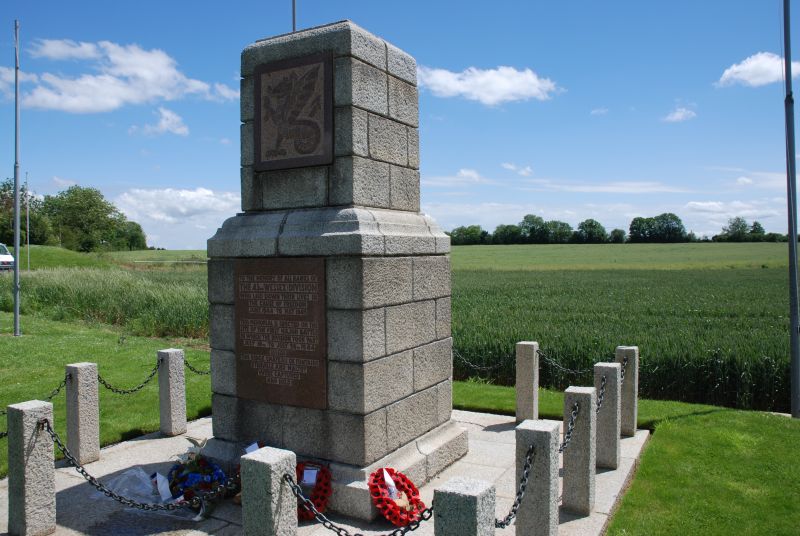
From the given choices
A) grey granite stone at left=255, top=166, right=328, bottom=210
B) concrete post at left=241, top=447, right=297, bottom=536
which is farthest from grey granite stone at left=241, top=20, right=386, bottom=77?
concrete post at left=241, top=447, right=297, bottom=536

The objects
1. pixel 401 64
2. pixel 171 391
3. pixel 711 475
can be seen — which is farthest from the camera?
pixel 171 391

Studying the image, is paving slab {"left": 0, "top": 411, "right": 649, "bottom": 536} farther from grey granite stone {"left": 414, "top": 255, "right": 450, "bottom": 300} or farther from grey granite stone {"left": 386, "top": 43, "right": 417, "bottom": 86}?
grey granite stone {"left": 386, "top": 43, "right": 417, "bottom": 86}

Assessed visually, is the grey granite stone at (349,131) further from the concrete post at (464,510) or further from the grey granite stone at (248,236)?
the concrete post at (464,510)

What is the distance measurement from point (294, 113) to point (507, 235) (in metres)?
80.0

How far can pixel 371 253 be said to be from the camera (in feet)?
17.5

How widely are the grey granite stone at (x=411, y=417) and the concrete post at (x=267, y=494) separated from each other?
194cm

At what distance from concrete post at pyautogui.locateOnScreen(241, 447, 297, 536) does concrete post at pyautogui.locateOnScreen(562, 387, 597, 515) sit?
263cm

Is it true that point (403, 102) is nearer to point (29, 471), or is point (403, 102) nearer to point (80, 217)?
point (29, 471)

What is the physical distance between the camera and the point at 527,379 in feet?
26.5

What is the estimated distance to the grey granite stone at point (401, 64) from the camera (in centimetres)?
611

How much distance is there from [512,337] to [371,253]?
8040mm

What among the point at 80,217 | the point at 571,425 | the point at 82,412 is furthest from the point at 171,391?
the point at 80,217

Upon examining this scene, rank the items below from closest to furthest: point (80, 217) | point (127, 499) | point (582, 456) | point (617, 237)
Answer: point (127, 499), point (582, 456), point (80, 217), point (617, 237)

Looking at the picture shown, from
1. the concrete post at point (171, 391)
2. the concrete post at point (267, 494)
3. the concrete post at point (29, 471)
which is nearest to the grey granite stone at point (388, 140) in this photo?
the concrete post at point (267, 494)
